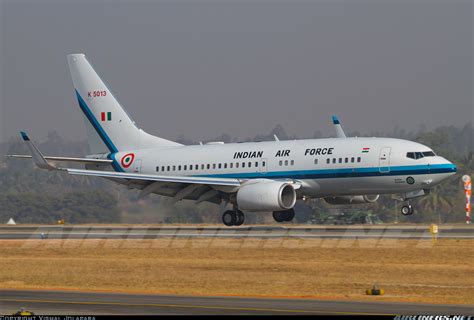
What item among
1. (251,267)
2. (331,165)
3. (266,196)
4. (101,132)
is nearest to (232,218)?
(266,196)

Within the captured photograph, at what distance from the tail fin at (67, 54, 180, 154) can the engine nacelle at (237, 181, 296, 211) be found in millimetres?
10124

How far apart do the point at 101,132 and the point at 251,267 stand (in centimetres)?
3095

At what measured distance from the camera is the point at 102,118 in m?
63.1

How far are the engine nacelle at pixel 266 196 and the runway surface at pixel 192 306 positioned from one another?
1021 inches

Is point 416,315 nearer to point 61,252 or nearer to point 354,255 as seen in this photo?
point 354,255

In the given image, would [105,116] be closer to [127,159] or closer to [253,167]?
[127,159]

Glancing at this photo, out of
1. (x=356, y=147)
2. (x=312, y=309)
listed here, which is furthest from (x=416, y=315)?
(x=356, y=147)

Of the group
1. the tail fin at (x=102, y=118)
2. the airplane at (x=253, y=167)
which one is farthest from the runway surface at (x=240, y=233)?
the tail fin at (x=102, y=118)

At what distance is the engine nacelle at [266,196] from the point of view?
168 ft

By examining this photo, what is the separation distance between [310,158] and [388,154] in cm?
423

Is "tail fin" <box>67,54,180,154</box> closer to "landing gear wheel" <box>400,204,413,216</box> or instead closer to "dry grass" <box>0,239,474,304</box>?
"landing gear wheel" <box>400,204,413,216</box>

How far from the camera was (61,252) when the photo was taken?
132 feet

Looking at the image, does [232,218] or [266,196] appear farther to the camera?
[232,218]

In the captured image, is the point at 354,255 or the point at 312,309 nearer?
the point at 312,309
